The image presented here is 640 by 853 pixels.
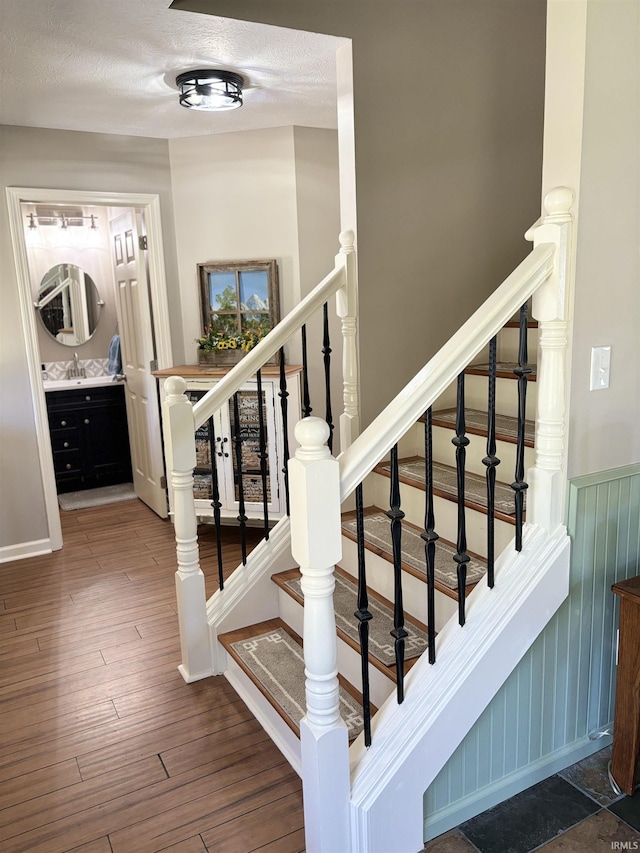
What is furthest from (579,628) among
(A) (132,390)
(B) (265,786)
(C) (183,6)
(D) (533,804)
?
(A) (132,390)

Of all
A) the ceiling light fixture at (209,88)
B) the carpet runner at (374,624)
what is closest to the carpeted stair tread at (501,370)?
the carpet runner at (374,624)

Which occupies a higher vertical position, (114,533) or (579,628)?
(579,628)

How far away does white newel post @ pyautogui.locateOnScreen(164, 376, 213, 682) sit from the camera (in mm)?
2375

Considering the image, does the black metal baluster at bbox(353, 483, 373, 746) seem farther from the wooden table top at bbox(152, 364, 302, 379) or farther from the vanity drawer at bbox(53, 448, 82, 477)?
the vanity drawer at bbox(53, 448, 82, 477)

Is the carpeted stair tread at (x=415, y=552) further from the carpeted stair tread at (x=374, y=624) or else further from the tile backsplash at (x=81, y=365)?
the tile backsplash at (x=81, y=365)

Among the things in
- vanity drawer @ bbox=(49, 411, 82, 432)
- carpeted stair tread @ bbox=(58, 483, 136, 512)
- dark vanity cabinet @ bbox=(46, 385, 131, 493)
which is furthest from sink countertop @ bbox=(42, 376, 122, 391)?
carpeted stair tread @ bbox=(58, 483, 136, 512)

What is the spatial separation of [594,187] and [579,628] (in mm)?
1317

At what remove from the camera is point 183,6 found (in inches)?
93.4

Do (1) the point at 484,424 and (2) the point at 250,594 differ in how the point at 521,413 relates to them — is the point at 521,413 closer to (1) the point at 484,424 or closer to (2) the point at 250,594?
(1) the point at 484,424

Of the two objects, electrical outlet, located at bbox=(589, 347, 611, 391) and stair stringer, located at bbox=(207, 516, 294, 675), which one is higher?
electrical outlet, located at bbox=(589, 347, 611, 391)

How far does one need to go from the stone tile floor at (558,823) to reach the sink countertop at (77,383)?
4.45 m

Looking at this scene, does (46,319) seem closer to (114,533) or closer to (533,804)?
(114,533)

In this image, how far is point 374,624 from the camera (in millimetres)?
2182

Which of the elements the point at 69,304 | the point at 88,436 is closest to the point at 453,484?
the point at 88,436
